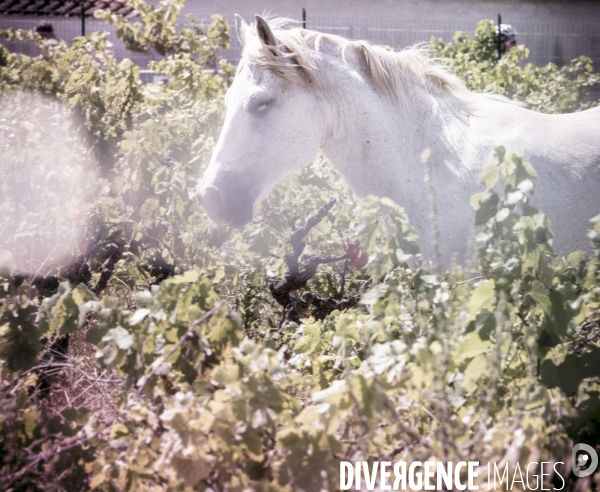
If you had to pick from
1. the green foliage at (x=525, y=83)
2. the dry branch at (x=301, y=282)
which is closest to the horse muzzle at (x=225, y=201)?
the dry branch at (x=301, y=282)

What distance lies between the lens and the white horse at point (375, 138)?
286cm

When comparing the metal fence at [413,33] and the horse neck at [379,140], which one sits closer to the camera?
the horse neck at [379,140]

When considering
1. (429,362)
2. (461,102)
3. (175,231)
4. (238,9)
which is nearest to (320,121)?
(461,102)

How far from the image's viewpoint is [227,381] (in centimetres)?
165

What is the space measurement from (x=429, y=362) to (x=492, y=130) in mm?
1676

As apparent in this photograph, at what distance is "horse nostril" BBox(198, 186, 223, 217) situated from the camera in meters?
2.83

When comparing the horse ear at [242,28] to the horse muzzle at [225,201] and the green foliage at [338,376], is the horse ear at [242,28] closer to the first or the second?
the horse muzzle at [225,201]

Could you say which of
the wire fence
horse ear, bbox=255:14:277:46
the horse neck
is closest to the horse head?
horse ear, bbox=255:14:277:46

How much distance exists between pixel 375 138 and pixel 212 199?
0.75 meters

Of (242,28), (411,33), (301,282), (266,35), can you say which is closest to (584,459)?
(301,282)

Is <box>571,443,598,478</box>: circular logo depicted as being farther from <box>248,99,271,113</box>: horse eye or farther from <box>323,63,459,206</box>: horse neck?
<box>248,99,271,113</box>: horse eye

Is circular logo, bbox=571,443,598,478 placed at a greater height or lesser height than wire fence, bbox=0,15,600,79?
lesser

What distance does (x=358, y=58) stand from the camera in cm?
309

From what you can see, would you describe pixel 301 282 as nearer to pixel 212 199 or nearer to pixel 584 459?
pixel 212 199
